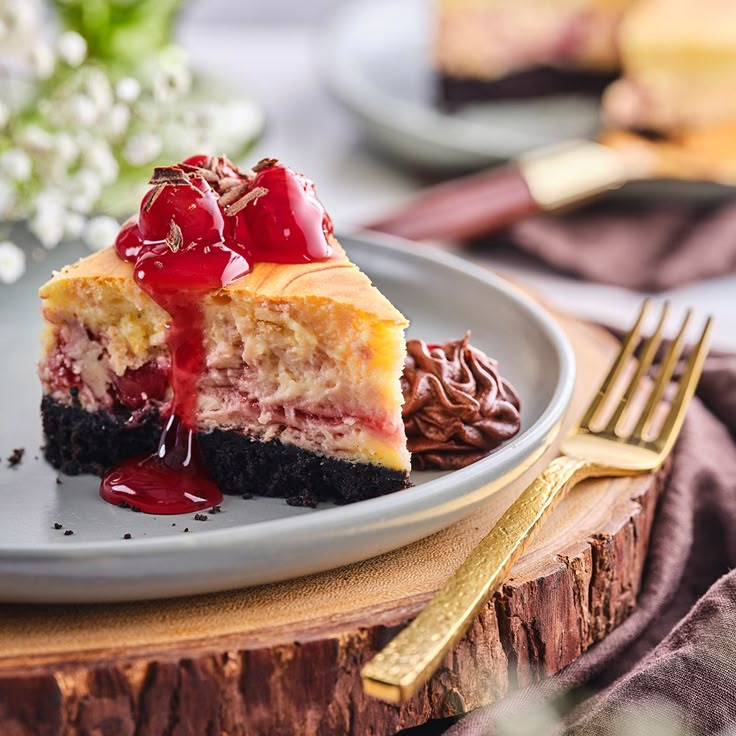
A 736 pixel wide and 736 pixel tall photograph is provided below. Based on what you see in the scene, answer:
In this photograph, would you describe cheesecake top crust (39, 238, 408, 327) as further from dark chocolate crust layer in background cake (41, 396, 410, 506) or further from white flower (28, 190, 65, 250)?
white flower (28, 190, 65, 250)

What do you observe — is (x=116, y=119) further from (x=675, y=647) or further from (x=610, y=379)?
(x=675, y=647)

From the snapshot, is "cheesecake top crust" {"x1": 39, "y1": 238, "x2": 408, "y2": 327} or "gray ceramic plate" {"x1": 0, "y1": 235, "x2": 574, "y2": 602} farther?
"cheesecake top crust" {"x1": 39, "y1": 238, "x2": 408, "y2": 327}

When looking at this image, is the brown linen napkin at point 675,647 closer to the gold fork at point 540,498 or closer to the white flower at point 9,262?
the gold fork at point 540,498

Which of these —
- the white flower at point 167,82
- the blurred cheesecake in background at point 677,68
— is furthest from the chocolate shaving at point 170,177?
the blurred cheesecake in background at point 677,68

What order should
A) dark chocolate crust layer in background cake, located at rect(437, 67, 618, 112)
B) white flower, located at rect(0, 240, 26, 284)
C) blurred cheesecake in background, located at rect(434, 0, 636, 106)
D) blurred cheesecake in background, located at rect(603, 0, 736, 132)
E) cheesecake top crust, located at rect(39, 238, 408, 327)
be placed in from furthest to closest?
dark chocolate crust layer in background cake, located at rect(437, 67, 618, 112) < blurred cheesecake in background, located at rect(434, 0, 636, 106) < blurred cheesecake in background, located at rect(603, 0, 736, 132) < white flower, located at rect(0, 240, 26, 284) < cheesecake top crust, located at rect(39, 238, 408, 327)

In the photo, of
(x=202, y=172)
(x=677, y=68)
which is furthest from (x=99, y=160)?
(x=677, y=68)

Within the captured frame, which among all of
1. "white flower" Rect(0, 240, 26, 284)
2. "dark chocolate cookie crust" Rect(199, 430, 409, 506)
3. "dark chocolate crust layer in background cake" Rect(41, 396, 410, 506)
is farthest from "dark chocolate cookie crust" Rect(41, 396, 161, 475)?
"white flower" Rect(0, 240, 26, 284)
